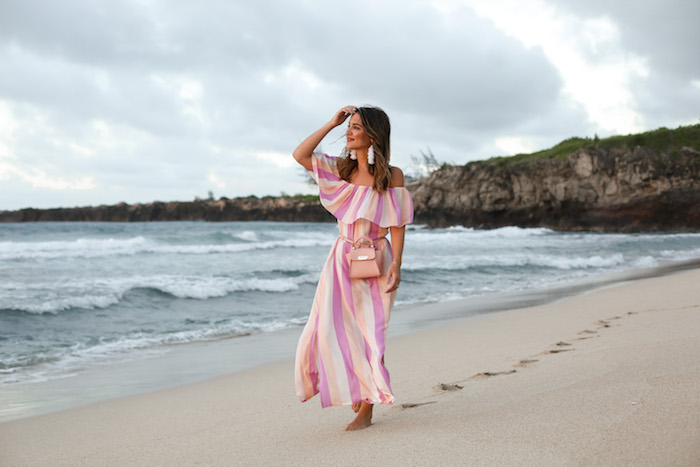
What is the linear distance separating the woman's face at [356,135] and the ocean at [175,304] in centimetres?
301

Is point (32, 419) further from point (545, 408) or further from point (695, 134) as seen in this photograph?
point (695, 134)

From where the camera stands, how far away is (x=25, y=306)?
8312 mm

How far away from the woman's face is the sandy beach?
148 cm

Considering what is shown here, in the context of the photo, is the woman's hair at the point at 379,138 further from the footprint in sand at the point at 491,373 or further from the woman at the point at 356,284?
the footprint in sand at the point at 491,373

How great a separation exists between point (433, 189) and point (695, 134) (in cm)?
1735

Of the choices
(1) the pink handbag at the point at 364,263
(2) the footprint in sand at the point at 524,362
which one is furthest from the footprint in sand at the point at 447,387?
(1) the pink handbag at the point at 364,263

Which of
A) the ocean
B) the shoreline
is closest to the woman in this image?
the shoreline

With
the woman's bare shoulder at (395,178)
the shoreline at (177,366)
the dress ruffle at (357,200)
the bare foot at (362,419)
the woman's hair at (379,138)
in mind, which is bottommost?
the shoreline at (177,366)

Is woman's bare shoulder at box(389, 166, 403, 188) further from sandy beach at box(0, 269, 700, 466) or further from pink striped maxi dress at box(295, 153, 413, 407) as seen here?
sandy beach at box(0, 269, 700, 466)

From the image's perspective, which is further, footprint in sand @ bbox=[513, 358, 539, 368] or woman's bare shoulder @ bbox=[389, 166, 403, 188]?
footprint in sand @ bbox=[513, 358, 539, 368]

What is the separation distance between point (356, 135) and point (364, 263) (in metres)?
0.69

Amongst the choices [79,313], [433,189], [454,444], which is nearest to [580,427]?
[454,444]

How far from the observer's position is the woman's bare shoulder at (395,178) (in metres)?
3.07

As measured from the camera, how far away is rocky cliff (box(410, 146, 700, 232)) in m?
32.3
